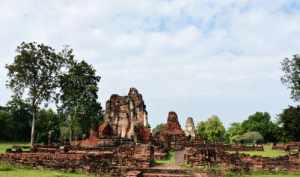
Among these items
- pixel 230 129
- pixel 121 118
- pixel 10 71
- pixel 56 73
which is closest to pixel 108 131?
pixel 121 118

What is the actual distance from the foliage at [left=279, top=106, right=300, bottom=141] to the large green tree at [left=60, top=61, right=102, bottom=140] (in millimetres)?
25315

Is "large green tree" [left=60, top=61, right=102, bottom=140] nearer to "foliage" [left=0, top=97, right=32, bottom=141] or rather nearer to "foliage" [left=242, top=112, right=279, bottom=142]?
"foliage" [left=0, top=97, right=32, bottom=141]

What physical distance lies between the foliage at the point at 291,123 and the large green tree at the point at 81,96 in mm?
25315

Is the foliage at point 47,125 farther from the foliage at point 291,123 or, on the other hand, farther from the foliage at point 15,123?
the foliage at point 291,123

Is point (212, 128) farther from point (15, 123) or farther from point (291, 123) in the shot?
point (15, 123)

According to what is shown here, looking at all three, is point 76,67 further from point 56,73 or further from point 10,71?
point 10,71

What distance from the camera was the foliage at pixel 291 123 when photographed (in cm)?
4475

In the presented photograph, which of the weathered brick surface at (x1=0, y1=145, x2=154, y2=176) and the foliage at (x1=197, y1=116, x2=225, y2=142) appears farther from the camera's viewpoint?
the foliage at (x1=197, y1=116, x2=225, y2=142)

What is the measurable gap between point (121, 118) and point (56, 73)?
340 inches

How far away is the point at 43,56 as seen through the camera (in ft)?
108

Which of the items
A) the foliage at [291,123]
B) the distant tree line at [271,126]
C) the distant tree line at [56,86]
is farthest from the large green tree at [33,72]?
the foliage at [291,123]

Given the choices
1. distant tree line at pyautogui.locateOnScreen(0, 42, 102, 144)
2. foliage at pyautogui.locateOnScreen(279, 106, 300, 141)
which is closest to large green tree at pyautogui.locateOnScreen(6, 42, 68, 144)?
distant tree line at pyautogui.locateOnScreen(0, 42, 102, 144)

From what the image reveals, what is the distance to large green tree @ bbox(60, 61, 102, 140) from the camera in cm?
3722

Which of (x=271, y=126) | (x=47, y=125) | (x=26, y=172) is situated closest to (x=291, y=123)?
(x=271, y=126)
